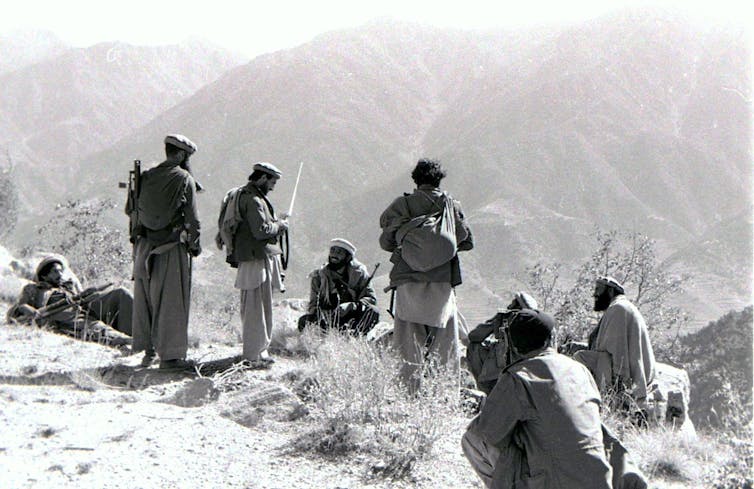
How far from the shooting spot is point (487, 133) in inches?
3105

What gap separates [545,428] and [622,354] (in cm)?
383

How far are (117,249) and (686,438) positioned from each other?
44.7 ft

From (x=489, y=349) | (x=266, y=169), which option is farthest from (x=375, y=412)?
(x=266, y=169)

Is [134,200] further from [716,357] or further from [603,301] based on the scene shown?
[716,357]

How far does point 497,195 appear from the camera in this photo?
210 ft

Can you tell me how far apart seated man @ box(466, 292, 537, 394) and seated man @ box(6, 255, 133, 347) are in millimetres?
3318

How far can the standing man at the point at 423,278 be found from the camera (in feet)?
18.3

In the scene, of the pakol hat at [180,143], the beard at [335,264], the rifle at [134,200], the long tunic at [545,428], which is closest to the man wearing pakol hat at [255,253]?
the pakol hat at [180,143]

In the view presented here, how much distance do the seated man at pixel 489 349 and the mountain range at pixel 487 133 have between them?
39.0 meters

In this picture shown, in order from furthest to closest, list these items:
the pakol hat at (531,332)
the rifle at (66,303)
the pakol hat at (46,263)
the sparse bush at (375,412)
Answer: the pakol hat at (46,263)
the rifle at (66,303)
the sparse bush at (375,412)
the pakol hat at (531,332)

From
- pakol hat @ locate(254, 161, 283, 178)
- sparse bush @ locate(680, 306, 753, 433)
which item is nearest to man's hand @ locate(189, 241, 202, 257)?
pakol hat @ locate(254, 161, 283, 178)

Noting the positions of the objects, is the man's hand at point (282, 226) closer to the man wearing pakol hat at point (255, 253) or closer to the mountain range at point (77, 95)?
the man wearing pakol hat at point (255, 253)

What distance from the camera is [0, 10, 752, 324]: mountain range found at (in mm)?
60094

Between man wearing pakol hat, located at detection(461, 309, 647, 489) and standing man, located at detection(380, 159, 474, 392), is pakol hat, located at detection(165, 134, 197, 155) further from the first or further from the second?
man wearing pakol hat, located at detection(461, 309, 647, 489)
